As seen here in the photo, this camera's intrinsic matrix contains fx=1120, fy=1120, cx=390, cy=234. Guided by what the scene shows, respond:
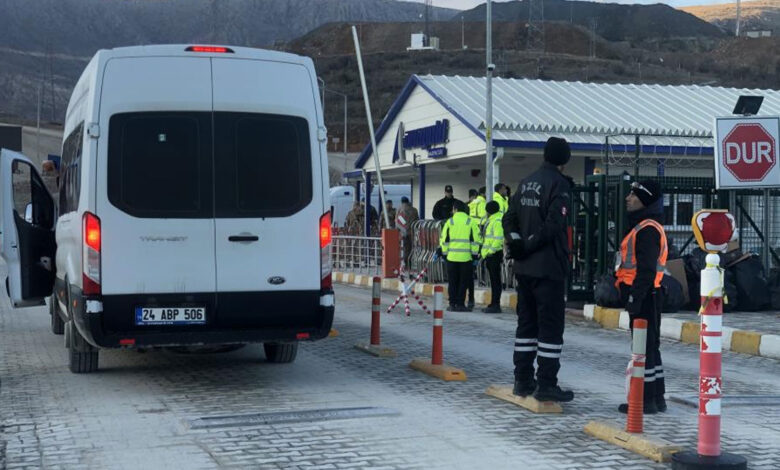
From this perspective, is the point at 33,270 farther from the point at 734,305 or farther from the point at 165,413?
the point at 734,305

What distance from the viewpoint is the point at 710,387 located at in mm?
6516

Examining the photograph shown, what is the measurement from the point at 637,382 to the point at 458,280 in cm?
1079

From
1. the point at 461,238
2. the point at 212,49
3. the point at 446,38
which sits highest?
the point at 446,38

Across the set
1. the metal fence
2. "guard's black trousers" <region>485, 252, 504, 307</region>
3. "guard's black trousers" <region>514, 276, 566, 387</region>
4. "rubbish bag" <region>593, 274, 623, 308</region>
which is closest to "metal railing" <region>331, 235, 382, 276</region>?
"guard's black trousers" <region>485, 252, 504, 307</region>

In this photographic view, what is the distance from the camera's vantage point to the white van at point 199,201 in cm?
905

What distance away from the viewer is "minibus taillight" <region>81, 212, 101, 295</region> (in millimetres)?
9000

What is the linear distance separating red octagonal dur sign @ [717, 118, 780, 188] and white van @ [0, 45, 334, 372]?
7.57 metres

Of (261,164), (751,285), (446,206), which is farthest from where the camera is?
(446,206)

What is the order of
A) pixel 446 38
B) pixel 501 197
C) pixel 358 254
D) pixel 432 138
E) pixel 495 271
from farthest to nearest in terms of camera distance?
pixel 446 38
pixel 432 138
pixel 358 254
pixel 501 197
pixel 495 271

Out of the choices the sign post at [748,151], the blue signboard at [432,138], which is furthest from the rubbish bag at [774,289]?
the blue signboard at [432,138]

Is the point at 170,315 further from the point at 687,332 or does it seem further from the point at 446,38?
the point at 446,38

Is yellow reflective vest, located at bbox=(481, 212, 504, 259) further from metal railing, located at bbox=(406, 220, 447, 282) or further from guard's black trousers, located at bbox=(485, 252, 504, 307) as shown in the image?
metal railing, located at bbox=(406, 220, 447, 282)

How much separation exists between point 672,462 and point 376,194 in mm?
35639

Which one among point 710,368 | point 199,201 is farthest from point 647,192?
point 199,201
